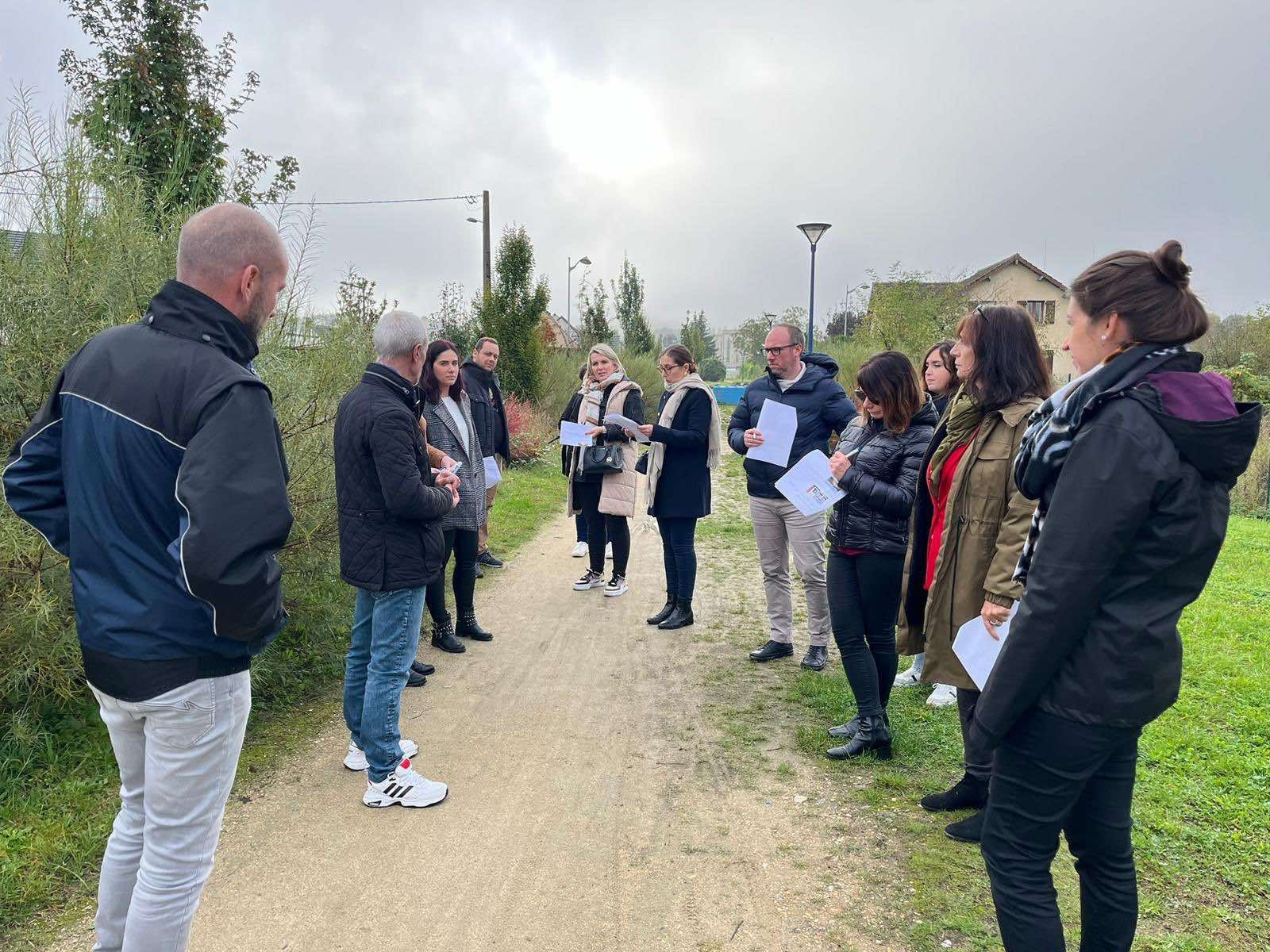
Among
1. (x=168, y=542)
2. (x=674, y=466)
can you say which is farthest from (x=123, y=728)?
(x=674, y=466)

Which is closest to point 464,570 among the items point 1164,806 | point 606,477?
point 606,477

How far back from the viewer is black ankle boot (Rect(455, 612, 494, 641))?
6211mm

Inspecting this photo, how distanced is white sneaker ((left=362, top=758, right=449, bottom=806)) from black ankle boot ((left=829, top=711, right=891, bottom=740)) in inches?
80.1

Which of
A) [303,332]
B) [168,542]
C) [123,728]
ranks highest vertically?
[303,332]

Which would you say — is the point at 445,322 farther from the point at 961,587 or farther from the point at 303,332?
the point at 961,587

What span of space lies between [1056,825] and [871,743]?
2.14m

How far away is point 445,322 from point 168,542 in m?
19.2

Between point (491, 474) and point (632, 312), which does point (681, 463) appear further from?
point (632, 312)

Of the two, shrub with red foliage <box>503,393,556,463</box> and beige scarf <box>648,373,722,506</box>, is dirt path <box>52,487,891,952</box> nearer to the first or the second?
beige scarf <box>648,373,722,506</box>

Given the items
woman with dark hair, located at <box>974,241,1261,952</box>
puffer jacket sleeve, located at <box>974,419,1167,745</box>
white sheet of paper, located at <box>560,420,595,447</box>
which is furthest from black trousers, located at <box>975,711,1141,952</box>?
white sheet of paper, located at <box>560,420,595,447</box>

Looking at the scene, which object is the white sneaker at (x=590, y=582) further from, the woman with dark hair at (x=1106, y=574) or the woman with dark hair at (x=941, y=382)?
the woman with dark hair at (x=1106, y=574)

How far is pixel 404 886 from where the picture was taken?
314cm

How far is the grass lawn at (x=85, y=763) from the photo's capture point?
3008mm

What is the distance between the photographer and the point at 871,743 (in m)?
4.29
